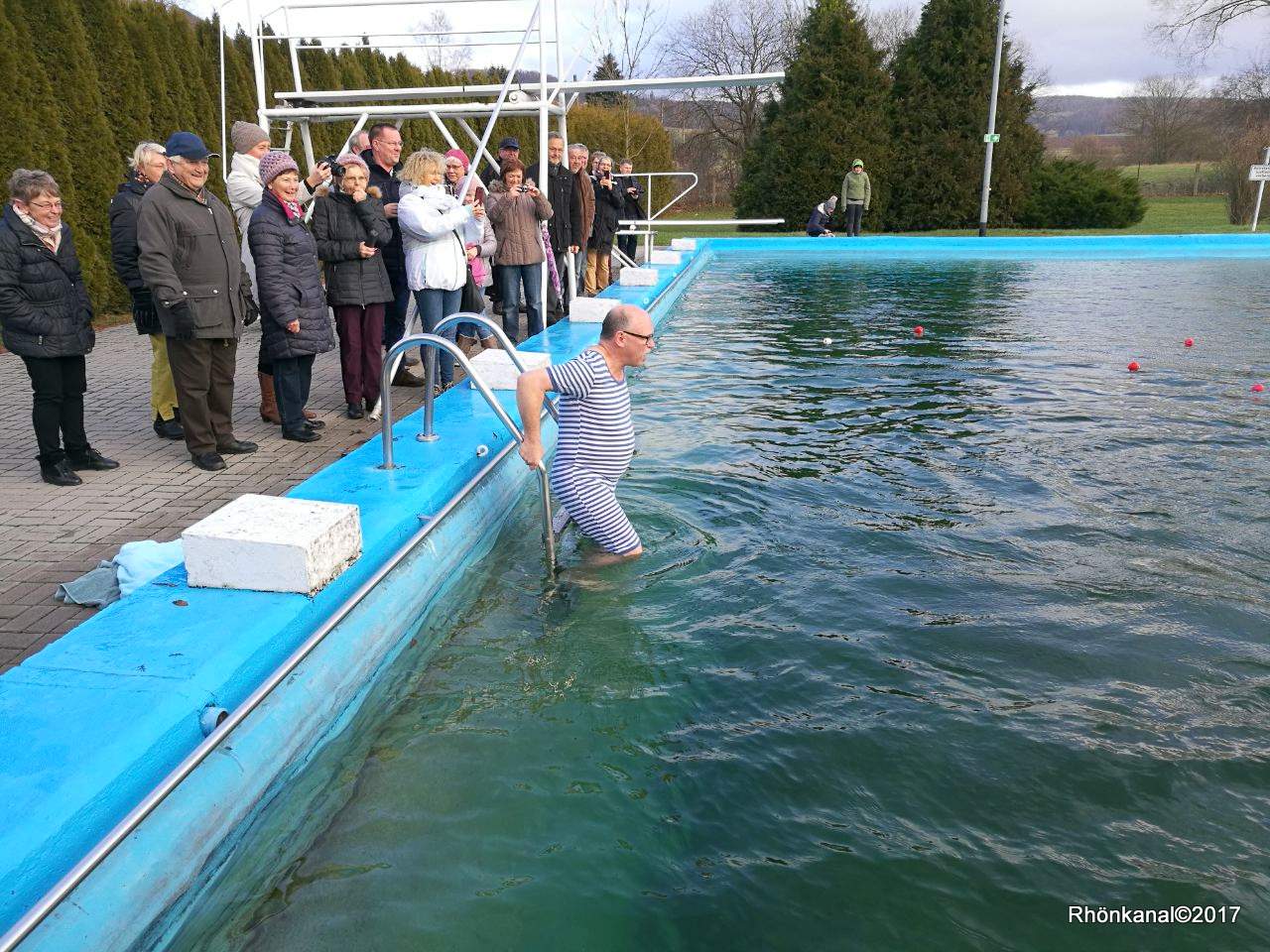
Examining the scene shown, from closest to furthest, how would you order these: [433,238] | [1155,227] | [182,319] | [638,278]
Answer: [182,319]
[433,238]
[638,278]
[1155,227]

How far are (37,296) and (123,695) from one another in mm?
3623

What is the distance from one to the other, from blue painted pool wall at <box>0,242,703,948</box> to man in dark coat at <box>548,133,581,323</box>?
22.1ft

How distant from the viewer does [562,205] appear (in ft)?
34.8

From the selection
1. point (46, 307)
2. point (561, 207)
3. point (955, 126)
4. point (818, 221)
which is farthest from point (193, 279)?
point (955, 126)

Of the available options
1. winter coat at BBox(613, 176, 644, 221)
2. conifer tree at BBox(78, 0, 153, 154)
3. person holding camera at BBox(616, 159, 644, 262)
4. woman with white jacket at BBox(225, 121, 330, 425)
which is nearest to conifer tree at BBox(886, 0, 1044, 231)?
person holding camera at BBox(616, 159, 644, 262)

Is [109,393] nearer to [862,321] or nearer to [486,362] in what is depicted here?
[486,362]

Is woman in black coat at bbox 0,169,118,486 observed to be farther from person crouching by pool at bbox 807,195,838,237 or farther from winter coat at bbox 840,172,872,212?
person crouching by pool at bbox 807,195,838,237

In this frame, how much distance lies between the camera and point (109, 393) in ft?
27.1

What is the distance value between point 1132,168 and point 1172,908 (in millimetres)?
56417

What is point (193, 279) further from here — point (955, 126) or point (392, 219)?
point (955, 126)

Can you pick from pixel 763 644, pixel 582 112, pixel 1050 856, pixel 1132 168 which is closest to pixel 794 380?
pixel 763 644

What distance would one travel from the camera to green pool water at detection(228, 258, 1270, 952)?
2.84 metres

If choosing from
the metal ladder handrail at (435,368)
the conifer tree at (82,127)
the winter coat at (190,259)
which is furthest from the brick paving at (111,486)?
the conifer tree at (82,127)

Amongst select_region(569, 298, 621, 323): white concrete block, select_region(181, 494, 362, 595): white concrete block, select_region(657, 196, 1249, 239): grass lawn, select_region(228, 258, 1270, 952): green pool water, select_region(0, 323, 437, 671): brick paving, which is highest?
select_region(657, 196, 1249, 239): grass lawn
